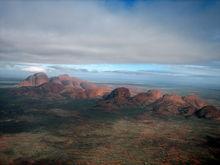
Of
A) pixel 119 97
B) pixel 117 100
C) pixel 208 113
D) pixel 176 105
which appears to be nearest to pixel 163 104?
pixel 176 105

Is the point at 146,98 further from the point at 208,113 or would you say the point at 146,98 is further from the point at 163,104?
the point at 208,113

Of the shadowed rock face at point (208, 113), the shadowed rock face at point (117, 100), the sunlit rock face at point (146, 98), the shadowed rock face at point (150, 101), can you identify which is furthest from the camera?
the sunlit rock face at point (146, 98)

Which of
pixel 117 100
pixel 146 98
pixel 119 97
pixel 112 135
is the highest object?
pixel 119 97

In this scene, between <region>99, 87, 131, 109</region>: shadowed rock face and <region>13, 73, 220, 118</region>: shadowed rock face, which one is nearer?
<region>13, 73, 220, 118</region>: shadowed rock face

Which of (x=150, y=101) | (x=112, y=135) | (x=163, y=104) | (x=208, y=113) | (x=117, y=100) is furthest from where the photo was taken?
(x=150, y=101)

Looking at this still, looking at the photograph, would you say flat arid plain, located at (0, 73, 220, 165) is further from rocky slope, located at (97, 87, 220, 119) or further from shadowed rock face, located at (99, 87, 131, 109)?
shadowed rock face, located at (99, 87, 131, 109)

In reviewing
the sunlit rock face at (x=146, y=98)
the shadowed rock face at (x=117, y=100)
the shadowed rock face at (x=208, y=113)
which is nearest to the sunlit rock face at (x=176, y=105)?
the shadowed rock face at (x=208, y=113)

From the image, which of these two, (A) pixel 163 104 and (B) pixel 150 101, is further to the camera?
(B) pixel 150 101

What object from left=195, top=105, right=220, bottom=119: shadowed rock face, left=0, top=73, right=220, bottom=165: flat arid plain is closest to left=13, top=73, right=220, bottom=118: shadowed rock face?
left=195, top=105, right=220, bottom=119: shadowed rock face

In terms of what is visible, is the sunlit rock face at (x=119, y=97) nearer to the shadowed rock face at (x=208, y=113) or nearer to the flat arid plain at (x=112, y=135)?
the flat arid plain at (x=112, y=135)

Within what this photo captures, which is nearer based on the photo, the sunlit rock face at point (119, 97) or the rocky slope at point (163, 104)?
the rocky slope at point (163, 104)

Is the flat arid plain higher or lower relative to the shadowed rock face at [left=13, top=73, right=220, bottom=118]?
lower

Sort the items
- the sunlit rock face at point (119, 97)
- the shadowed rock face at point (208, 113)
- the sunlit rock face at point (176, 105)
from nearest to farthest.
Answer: the shadowed rock face at point (208, 113) → the sunlit rock face at point (176, 105) → the sunlit rock face at point (119, 97)

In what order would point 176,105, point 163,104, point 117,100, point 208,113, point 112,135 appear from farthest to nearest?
point 117,100
point 163,104
point 176,105
point 208,113
point 112,135
